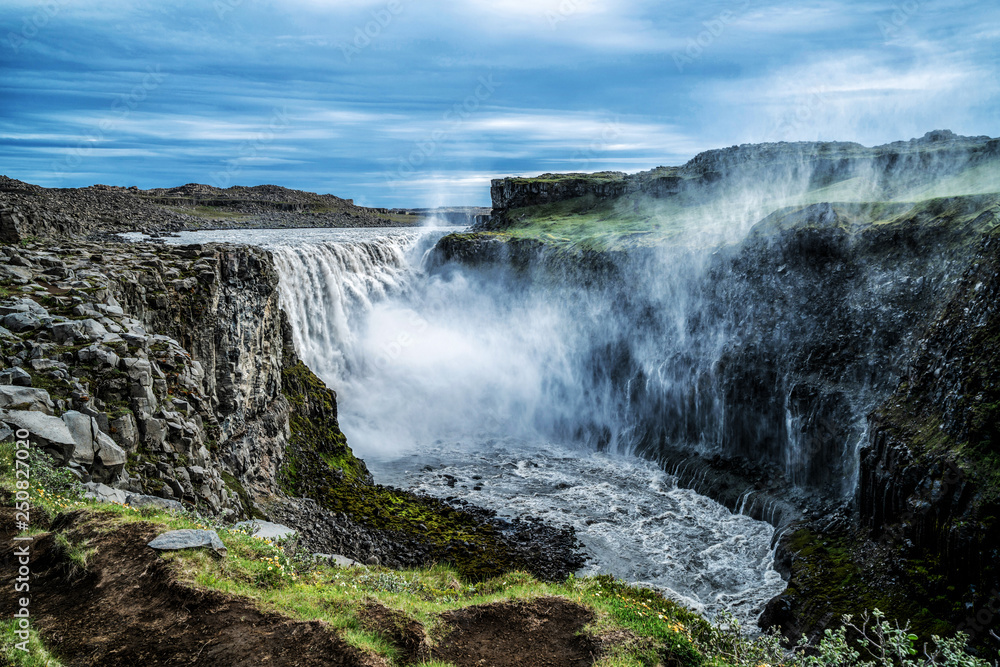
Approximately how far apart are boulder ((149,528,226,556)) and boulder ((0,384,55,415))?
426cm

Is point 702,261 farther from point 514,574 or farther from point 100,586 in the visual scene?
point 100,586

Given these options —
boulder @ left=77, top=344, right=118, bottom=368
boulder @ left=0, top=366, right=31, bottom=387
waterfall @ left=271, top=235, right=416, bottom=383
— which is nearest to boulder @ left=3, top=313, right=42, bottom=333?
boulder @ left=77, top=344, right=118, bottom=368

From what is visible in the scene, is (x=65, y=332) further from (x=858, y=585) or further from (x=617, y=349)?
(x=617, y=349)

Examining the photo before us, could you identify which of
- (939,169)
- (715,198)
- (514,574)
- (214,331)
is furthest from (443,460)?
(715,198)

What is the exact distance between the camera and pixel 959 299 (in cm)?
1867

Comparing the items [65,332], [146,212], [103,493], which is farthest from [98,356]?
[146,212]

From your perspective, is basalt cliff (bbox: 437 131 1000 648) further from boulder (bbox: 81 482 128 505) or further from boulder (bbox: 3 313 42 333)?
boulder (bbox: 3 313 42 333)

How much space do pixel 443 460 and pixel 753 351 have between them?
1586cm

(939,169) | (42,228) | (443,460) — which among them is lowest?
(443,460)

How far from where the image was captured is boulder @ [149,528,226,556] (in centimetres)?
877
